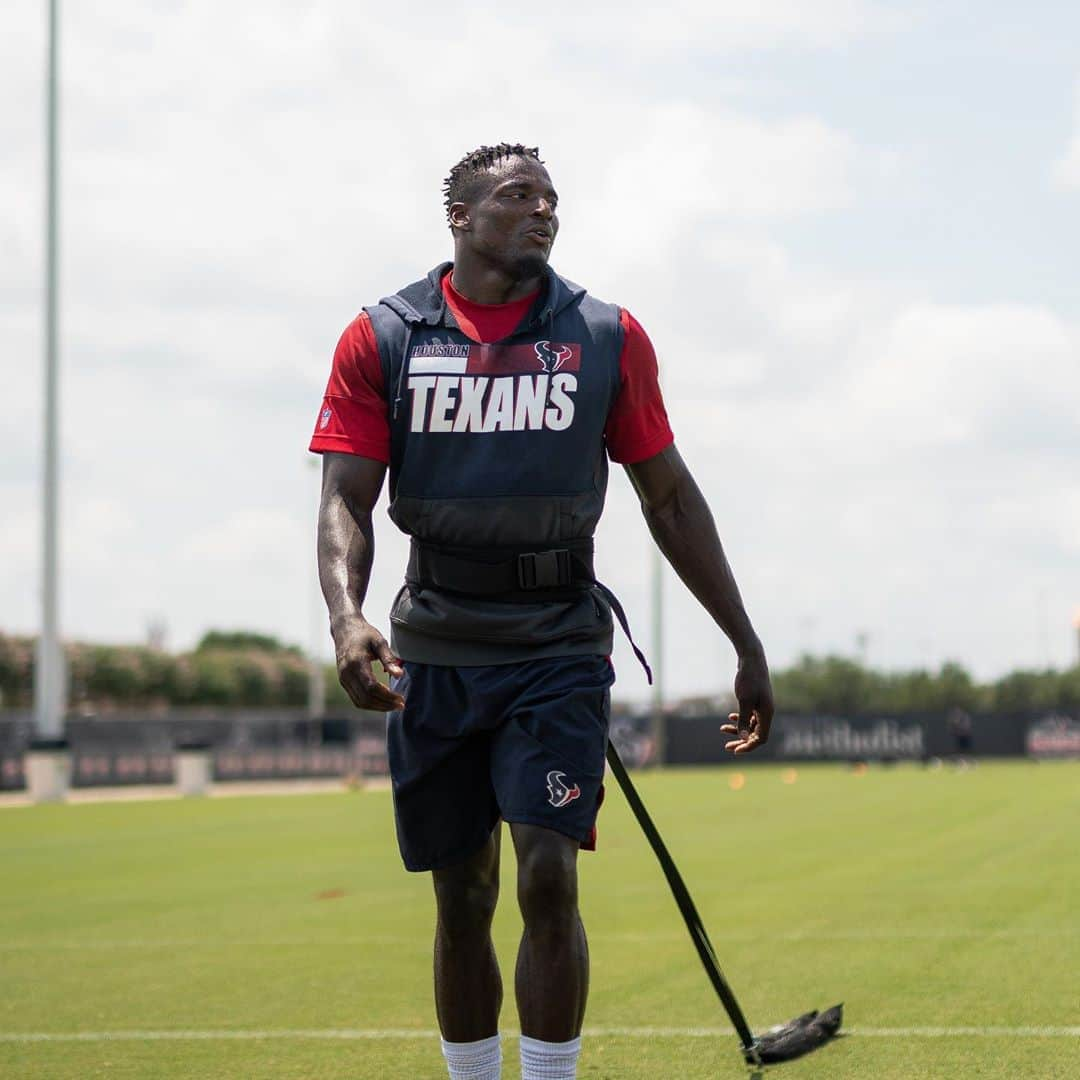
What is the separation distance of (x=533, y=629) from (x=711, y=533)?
1.69 ft

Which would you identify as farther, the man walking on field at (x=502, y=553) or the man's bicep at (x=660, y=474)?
the man's bicep at (x=660, y=474)

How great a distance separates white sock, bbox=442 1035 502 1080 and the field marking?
72.8 inches

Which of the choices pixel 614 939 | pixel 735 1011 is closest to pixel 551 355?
pixel 735 1011

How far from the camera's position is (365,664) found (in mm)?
4066

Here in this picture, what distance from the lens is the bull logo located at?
4.43 meters

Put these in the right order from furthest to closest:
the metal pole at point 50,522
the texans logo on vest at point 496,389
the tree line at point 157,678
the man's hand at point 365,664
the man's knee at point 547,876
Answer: the tree line at point 157,678
the metal pole at point 50,522
the texans logo on vest at point 496,389
the man's knee at point 547,876
the man's hand at point 365,664

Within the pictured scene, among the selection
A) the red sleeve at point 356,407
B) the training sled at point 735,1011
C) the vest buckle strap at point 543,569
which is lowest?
the training sled at point 735,1011

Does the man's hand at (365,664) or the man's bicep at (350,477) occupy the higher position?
the man's bicep at (350,477)

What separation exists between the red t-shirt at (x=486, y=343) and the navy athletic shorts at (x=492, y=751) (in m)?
0.53

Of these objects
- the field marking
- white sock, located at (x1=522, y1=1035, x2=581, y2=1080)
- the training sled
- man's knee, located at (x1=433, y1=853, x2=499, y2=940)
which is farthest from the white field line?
white sock, located at (x1=522, y1=1035, x2=581, y2=1080)

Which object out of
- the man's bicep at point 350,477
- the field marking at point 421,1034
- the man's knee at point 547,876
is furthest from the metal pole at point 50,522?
the man's knee at point 547,876

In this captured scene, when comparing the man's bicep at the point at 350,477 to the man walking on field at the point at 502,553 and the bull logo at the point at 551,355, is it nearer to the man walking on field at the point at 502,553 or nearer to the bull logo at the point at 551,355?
the man walking on field at the point at 502,553

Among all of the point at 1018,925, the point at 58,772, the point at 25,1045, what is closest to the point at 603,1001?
the point at 25,1045

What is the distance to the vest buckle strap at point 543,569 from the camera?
444 centimetres
